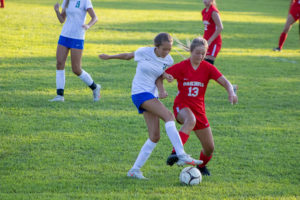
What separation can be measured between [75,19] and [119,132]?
8.40ft

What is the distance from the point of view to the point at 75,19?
8.63m

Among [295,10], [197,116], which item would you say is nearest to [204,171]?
[197,116]

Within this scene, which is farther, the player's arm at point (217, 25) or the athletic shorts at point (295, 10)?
the athletic shorts at point (295, 10)

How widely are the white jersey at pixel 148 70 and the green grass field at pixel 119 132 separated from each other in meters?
1.08

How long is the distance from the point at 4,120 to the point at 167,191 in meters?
3.56

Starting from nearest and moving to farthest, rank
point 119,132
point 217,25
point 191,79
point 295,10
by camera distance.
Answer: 1. point 191,79
2. point 119,132
3. point 217,25
4. point 295,10

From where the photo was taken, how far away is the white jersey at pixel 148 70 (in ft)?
18.1

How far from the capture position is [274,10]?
1328 inches

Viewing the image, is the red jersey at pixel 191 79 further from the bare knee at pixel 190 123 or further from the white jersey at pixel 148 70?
the bare knee at pixel 190 123

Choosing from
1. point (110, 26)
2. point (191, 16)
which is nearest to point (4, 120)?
point (110, 26)

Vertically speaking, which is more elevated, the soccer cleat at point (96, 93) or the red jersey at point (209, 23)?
the red jersey at point (209, 23)

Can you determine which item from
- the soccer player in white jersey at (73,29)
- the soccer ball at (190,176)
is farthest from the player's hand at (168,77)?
the soccer player in white jersey at (73,29)

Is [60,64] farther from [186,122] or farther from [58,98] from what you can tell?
[186,122]

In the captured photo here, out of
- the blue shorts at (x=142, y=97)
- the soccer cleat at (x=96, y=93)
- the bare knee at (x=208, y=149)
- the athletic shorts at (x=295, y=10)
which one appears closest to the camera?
the blue shorts at (x=142, y=97)
